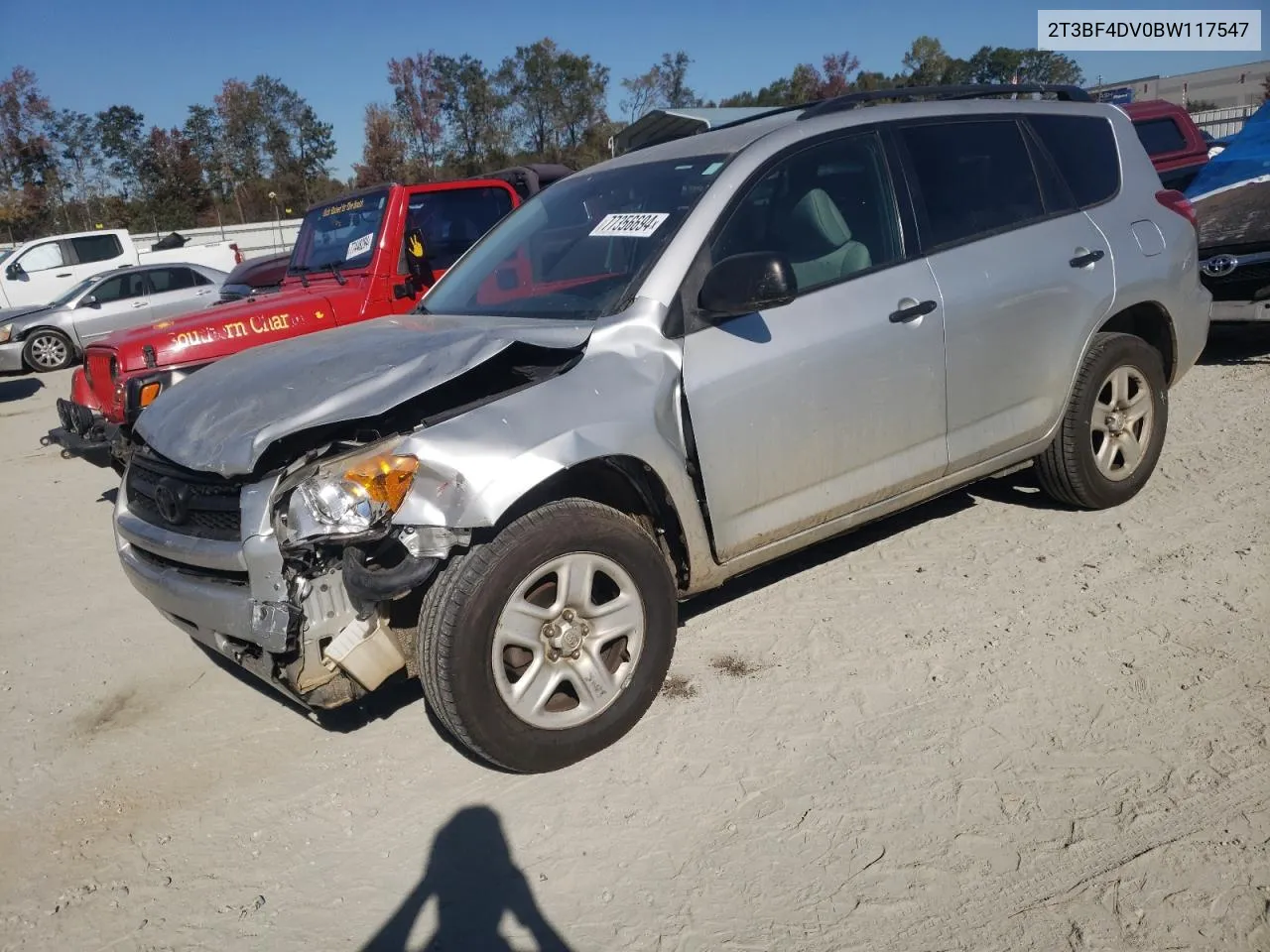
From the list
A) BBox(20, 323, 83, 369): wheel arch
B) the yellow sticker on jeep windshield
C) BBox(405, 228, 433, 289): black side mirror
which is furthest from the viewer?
BBox(20, 323, 83, 369): wheel arch

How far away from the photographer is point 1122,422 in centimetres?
470

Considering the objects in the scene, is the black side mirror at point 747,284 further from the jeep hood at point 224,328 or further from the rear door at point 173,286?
the rear door at point 173,286

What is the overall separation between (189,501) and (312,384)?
549mm

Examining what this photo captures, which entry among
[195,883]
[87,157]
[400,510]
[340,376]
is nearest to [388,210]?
[340,376]

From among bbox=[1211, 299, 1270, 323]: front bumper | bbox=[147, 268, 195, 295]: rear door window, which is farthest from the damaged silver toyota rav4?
bbox=[147, 268, 195, 295]: rear door window

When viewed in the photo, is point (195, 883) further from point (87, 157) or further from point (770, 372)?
point (87, 157)

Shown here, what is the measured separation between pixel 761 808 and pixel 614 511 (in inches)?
39.7

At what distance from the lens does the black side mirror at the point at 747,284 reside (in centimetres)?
323

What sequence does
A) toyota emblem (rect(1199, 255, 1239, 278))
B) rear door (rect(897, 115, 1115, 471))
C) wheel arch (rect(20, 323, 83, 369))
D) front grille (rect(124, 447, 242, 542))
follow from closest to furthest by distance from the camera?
front grille (rect(124, 447, 242, 542)), rear door (rect(897, 115, 1115, 471)), toyota emblem (rect(1199, 255, 1239, 278)), wheel arch (rect(20, 323, 83, 369))

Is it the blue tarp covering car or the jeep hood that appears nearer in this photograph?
the jeep hood

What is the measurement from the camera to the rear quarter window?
14.9 ft

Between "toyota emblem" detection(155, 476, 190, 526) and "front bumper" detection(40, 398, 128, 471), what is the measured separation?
1.41 m

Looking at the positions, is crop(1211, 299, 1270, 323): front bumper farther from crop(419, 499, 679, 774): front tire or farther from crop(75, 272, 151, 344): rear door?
crop(75, 272, 151, 344): rear door

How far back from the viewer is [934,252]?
3.98 metres
